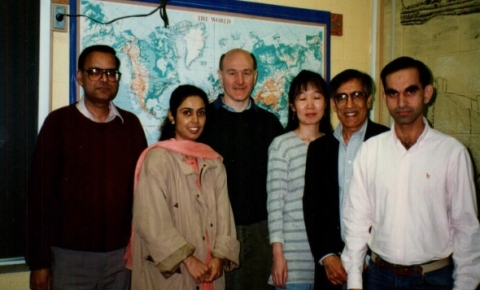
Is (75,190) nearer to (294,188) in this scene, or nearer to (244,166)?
(244,166)

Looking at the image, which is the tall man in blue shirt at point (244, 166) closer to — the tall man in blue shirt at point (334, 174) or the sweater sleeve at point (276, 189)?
the sweater sleeve at point (276, 189)

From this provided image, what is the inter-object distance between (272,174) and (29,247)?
115 centimetres

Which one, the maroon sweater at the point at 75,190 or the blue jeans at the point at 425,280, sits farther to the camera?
the maroon sweater at the point at 75,190

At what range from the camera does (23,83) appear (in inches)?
85.0

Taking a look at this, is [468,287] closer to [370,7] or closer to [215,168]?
[215,168]

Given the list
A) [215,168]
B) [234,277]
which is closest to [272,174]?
[215,168]

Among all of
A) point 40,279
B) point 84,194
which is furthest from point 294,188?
point 40,279

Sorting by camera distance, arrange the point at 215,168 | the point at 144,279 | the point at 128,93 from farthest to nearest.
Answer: the point at 128,93, the point at 215,168, the point at 144,279

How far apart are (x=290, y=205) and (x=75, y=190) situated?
1.01 metres

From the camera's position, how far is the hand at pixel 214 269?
5.91 ft

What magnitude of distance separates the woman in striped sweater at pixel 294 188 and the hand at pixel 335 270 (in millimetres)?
134

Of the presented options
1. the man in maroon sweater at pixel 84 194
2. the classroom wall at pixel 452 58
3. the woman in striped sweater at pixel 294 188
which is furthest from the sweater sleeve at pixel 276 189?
the classroom wall at pixel 452 58

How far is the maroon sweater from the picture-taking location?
73.0 inches

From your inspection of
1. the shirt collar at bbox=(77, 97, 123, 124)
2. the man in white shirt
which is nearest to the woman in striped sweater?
the man in white shirt
